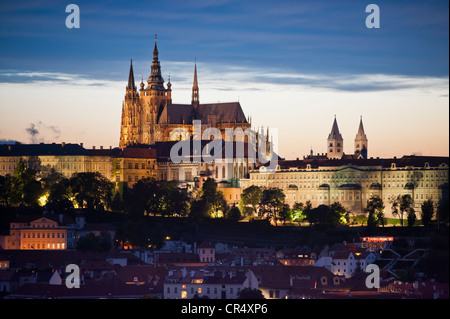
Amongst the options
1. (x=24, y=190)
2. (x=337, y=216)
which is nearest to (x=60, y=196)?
(x=24, y=190)

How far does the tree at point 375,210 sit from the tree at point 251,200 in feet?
29.3

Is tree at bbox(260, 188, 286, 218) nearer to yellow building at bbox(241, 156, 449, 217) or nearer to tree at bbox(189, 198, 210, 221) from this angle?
tree at bbox(189, 198, 210, 221)

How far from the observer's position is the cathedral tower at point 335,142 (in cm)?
13188

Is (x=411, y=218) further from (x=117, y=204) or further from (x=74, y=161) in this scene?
(x=74, y=161)

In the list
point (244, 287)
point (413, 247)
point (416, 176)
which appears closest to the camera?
point (244, 287)

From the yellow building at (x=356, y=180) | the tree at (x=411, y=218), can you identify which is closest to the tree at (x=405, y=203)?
the yellow building at (x=356, y=180)

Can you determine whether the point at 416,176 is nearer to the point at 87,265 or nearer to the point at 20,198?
the point at 20,198

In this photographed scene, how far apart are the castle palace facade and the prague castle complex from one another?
0.32 feet

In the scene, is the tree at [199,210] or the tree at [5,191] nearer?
the tree at [5,191]

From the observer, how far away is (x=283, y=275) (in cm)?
7569

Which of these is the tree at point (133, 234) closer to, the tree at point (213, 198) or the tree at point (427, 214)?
the tree at point (213, 198)

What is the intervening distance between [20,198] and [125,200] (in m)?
8.23
